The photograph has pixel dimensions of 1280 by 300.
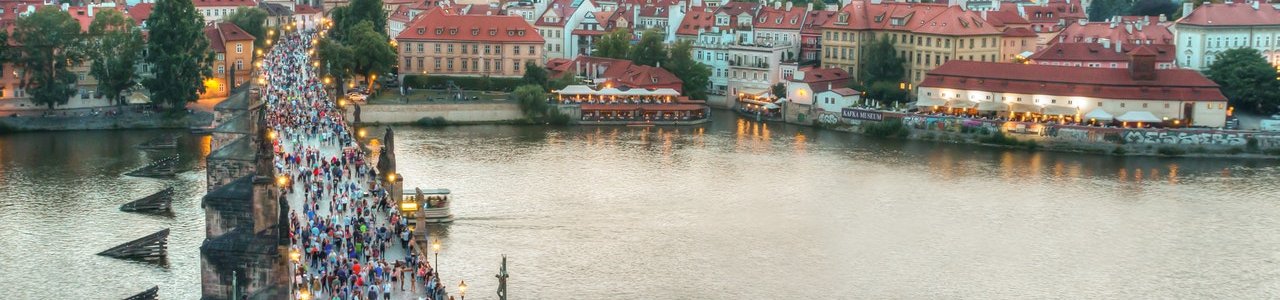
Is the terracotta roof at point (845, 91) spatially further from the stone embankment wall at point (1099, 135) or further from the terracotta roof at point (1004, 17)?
the terracotta roof at point (1004, 17)

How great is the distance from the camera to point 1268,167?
51094 millimetres

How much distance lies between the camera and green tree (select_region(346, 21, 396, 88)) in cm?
6469

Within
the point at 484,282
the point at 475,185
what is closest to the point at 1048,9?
the point at 475,185

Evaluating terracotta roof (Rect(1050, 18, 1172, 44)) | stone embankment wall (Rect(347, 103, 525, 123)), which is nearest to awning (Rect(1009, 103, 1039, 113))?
terracotta roof (Rect(1050, 18, 1172, 44))

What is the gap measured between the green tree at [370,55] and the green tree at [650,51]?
9434mm

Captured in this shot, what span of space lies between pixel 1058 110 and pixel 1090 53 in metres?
6.86

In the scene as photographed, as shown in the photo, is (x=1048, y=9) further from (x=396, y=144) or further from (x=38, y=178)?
(x=38, y=178)

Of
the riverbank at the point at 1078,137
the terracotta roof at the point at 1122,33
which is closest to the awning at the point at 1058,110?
the riverbank at the point at 1078,137

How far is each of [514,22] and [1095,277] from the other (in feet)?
123

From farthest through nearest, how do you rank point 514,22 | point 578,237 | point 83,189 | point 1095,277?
point 514,22, point 83,189, point 578,237, point 1095,277

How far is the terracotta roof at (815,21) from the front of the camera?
6969 centimetres

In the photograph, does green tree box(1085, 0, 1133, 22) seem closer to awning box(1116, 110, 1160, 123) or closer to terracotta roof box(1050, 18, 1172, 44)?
terracotta roof box(1050, 18, 1172, 44)

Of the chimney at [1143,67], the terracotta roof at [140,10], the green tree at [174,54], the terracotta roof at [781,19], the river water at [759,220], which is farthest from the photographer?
the terracotta roof at [140,10]

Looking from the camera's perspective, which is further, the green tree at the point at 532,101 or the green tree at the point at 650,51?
the green tree at the point at 650,51
